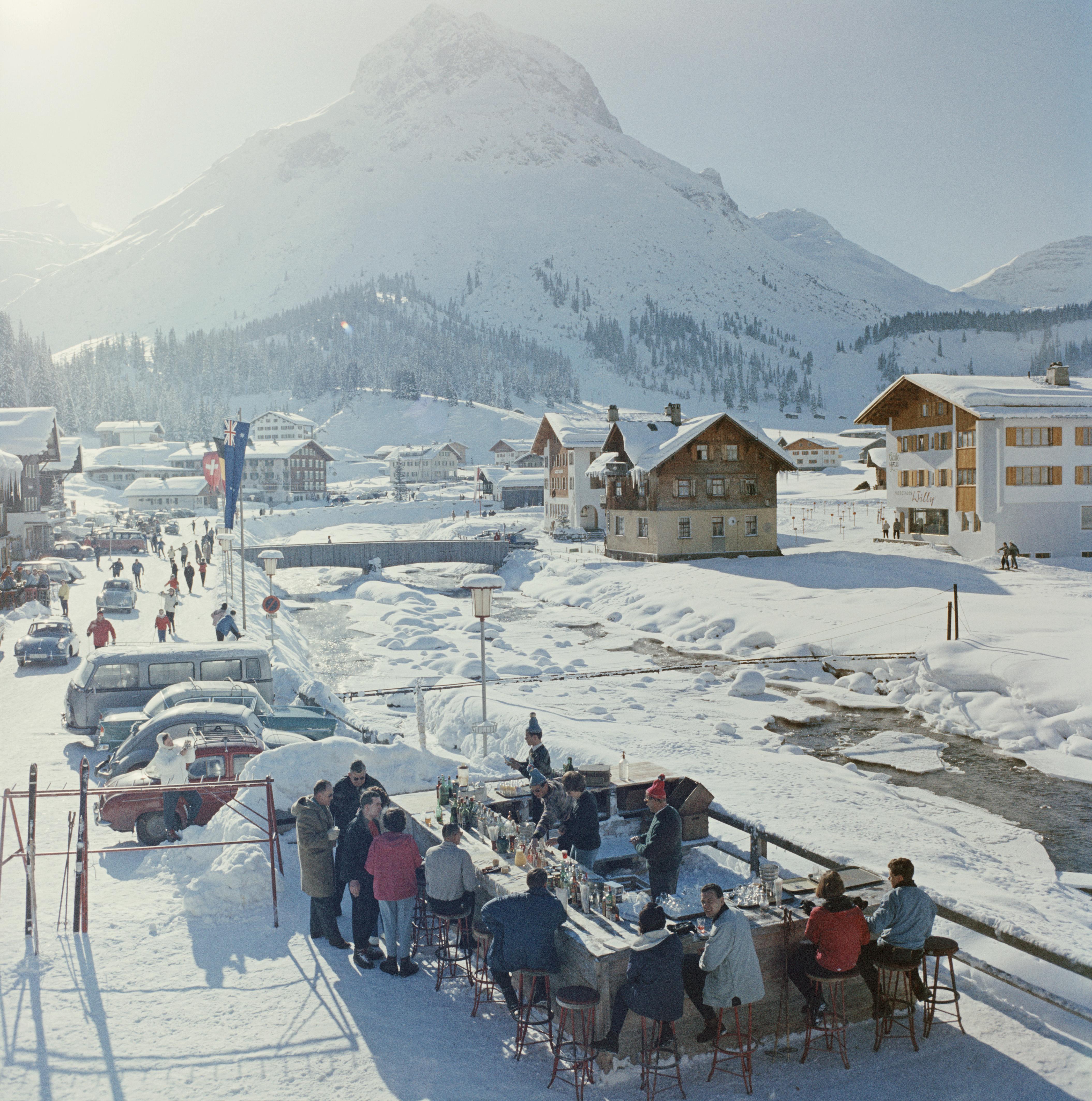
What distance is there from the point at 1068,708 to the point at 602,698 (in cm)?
1210

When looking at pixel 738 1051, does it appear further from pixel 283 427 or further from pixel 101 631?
pixel 283 427

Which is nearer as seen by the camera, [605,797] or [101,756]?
[605,797]

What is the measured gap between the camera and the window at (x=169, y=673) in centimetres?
1959

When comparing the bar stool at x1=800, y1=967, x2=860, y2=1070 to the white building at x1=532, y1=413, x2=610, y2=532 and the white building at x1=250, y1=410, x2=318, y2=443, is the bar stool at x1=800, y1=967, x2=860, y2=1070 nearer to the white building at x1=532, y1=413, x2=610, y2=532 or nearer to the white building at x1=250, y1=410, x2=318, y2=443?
the white building at x1=532, y1=413, x2=610, y2=532

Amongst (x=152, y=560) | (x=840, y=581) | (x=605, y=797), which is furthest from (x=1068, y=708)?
(x=152, y=560)

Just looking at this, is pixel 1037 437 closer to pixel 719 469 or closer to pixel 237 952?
pixel 719 469

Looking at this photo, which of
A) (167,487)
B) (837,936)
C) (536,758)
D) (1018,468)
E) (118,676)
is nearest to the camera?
(837,936)

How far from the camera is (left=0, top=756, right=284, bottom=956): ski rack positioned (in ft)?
31.2

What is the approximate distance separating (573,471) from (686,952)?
225ft

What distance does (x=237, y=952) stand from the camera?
32.1 feet

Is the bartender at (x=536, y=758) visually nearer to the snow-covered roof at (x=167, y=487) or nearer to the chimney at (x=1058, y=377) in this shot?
the chimney at (x=1058, y=377)

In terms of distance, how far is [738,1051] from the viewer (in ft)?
A: 25.8

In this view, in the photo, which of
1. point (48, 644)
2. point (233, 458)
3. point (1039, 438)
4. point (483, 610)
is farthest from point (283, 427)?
point (483, 610)

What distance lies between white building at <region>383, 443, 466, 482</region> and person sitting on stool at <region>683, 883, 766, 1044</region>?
149m
